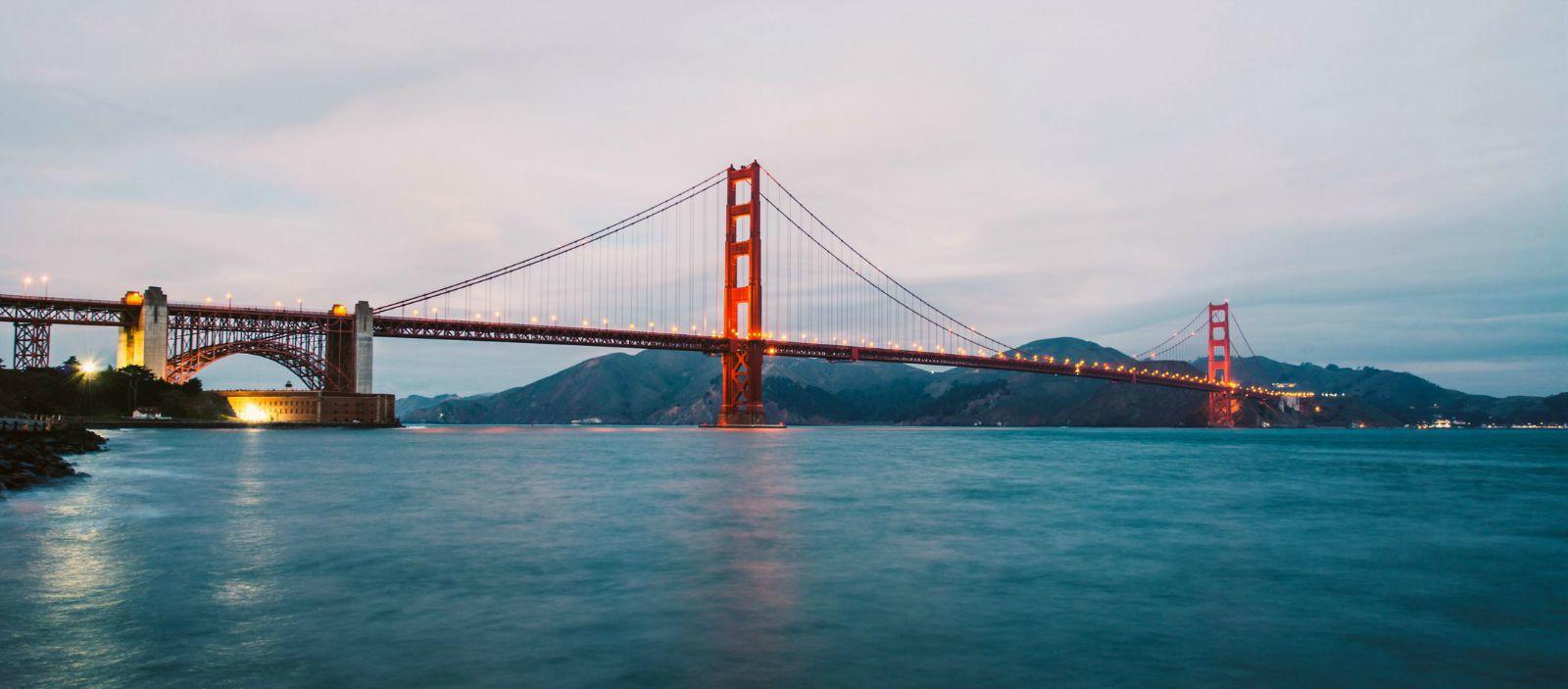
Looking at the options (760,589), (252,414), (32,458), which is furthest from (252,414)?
(760,589)

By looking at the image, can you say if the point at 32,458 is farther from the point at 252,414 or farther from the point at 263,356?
the point at 252,414

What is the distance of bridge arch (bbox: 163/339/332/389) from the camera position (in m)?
79.1

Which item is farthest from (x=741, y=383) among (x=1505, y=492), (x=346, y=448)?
(x=1505, y=492)

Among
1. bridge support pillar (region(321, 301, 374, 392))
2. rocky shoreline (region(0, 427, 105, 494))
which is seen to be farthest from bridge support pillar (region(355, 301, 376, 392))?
rocky shoreline (region(0, 427, 105, 494))

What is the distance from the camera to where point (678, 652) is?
782 cm

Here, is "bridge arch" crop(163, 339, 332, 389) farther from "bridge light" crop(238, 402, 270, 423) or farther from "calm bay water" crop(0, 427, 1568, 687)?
"calm bay water" crop(0, 427, 1568, 687)

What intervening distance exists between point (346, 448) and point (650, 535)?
39156 mm

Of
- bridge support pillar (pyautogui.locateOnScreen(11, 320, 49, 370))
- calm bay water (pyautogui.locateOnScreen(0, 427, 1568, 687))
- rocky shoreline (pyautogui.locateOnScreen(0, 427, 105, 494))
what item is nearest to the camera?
calm bay water (pyautogui.locateOnScreen(0, 427, 1568, 687))

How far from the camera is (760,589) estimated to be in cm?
A: 1099

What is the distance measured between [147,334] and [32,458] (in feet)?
193

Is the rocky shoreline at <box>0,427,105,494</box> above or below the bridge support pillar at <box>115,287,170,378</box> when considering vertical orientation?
below

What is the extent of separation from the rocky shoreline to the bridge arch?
43.4 meters

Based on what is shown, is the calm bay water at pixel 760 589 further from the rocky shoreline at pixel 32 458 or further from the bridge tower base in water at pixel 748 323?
the bridge tower base in water at pixel 748 323

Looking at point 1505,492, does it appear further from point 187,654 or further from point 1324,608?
point 187,654
